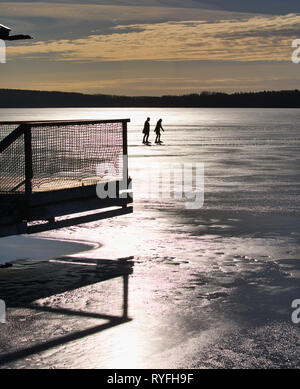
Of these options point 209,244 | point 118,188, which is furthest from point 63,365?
point 118,188

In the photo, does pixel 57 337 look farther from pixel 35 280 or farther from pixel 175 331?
pixel 35 280

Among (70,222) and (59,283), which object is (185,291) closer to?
(59,283)

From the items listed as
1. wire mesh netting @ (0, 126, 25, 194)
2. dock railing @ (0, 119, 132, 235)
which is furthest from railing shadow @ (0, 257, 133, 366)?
wire mesh netting @ (0, 126, 25, 194)

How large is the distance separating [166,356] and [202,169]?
2003 cm

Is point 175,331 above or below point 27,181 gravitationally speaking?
below

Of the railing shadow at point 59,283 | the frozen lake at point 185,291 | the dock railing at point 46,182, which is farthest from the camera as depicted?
the dock railing at point 46,182

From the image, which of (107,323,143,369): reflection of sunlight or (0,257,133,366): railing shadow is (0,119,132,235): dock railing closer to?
(0,257,133,366): railing shadow

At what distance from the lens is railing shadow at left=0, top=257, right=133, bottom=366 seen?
676cm

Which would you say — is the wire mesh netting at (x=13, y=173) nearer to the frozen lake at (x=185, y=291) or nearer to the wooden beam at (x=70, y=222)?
the wooden beam at (x=70, y=222)

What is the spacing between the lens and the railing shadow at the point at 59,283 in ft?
22.2

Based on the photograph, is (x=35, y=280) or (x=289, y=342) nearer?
(x=289, y=342)

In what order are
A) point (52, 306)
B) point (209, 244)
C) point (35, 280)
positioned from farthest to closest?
1. point (209, 244)
2. point (35, 280)
3. point (52, 306)

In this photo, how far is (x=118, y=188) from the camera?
12.7m

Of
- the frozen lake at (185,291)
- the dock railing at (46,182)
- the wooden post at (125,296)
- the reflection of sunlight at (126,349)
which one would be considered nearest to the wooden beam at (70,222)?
the dock railing at (46,182)
